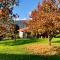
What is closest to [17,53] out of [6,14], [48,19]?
[48,19]

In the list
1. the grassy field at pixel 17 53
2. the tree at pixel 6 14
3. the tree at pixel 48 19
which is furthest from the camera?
the tree at pixel 48 19

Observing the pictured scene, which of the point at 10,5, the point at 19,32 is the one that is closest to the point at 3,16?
the point at 10,5

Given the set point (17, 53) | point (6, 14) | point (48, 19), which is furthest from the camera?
point (48, 19)

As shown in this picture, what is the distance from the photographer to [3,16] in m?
15.8

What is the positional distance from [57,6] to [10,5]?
1973 cm

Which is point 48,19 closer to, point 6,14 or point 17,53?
point 17,53

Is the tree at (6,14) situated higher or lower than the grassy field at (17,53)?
higher

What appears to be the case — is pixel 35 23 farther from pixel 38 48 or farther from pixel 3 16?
pixel 3 16

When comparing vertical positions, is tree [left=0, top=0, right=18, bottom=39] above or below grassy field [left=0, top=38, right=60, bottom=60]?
above

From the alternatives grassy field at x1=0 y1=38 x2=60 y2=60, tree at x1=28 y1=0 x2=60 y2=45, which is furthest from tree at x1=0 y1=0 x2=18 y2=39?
tree at x1=28 y1=0 x2=60 y2=45

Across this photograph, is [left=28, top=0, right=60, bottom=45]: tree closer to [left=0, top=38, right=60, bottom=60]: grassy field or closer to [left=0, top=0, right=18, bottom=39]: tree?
[left=0, top=38, right=60, bottom=60]: grassy field

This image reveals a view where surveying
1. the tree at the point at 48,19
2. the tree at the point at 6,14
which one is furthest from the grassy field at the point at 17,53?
the tree at the point at 6,14

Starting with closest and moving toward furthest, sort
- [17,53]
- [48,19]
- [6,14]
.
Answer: [6,14]
[17,53]
[48,19]

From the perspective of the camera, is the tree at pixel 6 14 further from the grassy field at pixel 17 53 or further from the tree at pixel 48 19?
the tree at pixel 48 19
